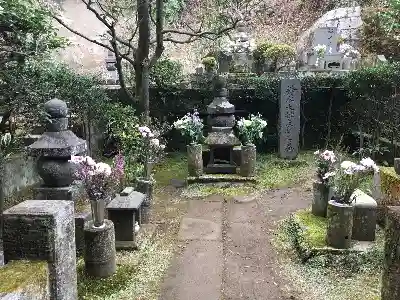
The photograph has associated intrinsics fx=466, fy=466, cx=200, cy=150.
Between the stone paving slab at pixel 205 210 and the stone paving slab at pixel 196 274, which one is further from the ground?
the stone paving slab at pixel 205 210

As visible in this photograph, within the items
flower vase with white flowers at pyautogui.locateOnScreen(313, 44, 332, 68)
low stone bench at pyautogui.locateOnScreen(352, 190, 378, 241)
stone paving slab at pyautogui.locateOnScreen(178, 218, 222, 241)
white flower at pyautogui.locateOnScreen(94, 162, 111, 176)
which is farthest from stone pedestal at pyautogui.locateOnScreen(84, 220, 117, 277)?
flower vase with white flowers at pyautogui.locateOnScreen(313, 44, 332, 68)

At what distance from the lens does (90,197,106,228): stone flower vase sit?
517 cm

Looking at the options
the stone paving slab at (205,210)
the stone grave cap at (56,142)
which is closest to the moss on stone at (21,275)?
the stone grave cap at (56,142)

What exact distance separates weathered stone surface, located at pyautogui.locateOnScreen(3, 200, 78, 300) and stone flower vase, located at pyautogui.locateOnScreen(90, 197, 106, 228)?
1939 millimetres

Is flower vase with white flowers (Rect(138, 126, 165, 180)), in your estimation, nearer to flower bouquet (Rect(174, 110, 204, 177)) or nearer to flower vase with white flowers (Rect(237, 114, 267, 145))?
flower bouquet (Rect(174, 110, 204, 177))

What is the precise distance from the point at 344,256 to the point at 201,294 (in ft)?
6.08

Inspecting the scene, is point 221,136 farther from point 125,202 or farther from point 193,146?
point 125,202

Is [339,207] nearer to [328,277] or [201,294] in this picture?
[328,277]

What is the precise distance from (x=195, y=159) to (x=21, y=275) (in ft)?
22.6

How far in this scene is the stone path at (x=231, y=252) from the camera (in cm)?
511

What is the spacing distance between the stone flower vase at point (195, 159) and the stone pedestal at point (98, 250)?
14.3 feet

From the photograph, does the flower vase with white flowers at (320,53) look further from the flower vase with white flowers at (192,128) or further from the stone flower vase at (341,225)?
the stone flower vase at (341,225)

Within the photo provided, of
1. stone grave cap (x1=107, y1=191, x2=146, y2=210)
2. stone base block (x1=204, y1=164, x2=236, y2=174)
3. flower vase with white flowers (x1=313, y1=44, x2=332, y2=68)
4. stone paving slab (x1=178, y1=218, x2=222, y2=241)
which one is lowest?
stone paving slab (x1=178, y1=218, x2=222, y2=241)

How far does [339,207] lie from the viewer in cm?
565
